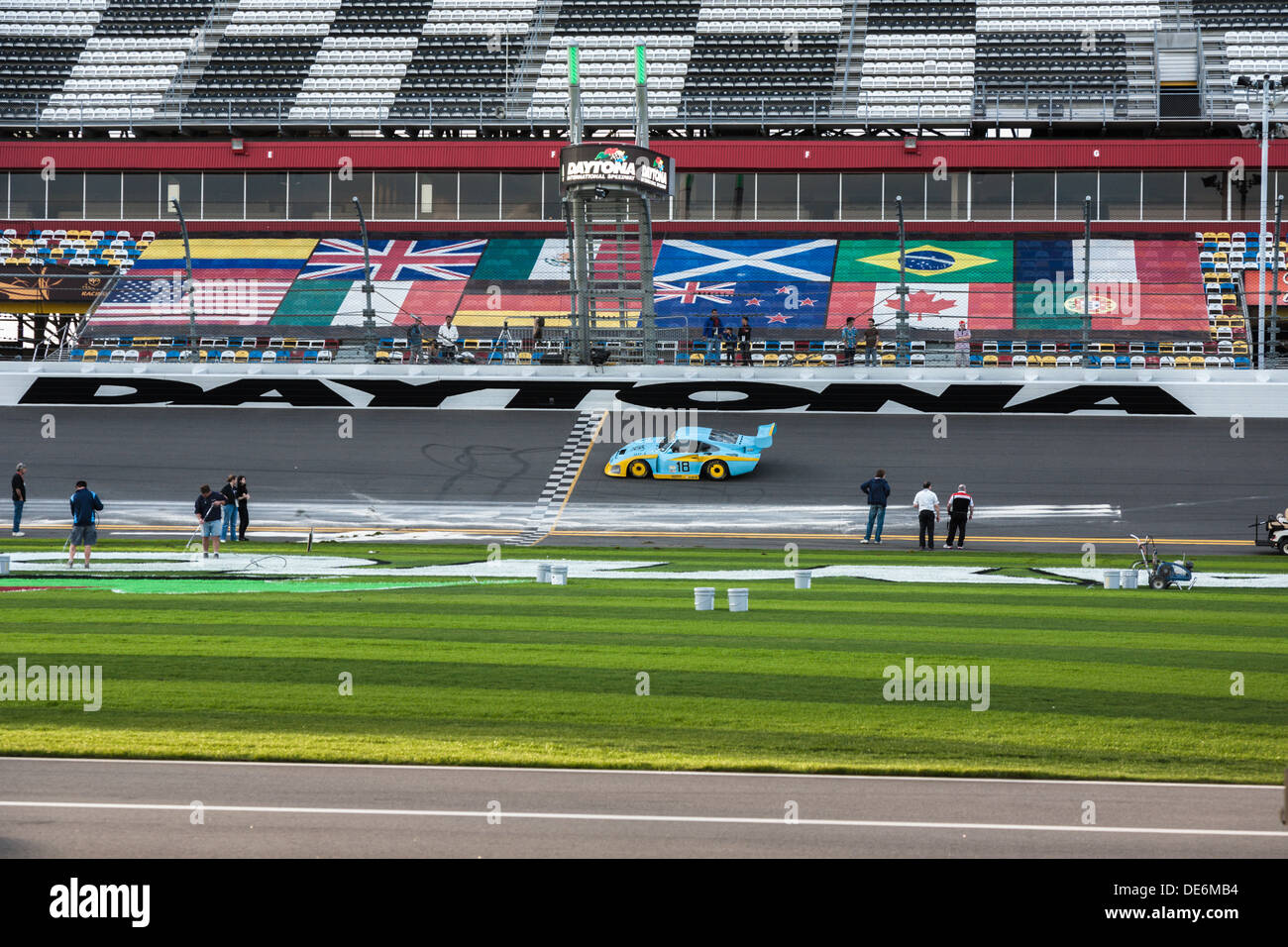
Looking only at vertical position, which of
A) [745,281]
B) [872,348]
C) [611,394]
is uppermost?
[745,281]

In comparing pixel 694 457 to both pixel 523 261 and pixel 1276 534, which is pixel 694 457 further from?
pixel 523 261

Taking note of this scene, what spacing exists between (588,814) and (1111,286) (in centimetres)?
3719

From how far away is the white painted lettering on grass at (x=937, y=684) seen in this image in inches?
464

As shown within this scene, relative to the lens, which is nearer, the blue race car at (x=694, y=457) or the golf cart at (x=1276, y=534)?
the golf cart at (x=1276, y=534)

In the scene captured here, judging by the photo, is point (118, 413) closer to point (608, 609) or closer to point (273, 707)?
point (608, 609)

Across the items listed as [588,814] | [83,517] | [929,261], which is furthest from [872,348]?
[588,814]

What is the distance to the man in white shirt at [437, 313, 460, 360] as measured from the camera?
130 feet

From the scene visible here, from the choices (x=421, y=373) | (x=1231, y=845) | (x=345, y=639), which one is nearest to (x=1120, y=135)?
(x=421, y=373)

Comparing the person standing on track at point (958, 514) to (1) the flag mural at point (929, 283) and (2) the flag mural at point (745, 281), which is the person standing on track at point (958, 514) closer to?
(1) the flag mural at point (929, 283)

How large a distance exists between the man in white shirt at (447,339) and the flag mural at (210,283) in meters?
7.44

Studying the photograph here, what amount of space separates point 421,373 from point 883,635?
25234 millimetres

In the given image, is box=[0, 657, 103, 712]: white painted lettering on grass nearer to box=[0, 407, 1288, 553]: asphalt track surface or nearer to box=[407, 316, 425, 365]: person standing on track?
box=[0, 407, 1288, 553]: asphalt track surface

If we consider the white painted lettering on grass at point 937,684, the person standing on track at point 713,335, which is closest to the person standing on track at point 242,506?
the person standing on track at point 713,335

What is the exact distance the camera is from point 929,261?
155ft
